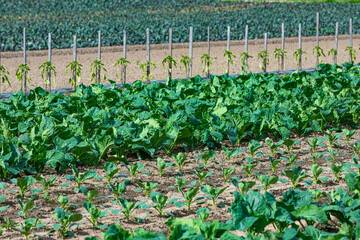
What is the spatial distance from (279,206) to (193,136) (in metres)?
2.64

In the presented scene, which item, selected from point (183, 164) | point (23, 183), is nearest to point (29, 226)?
point (23, 183)

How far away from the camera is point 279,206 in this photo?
3668mm

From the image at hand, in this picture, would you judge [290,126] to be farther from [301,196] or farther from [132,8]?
[132,8]

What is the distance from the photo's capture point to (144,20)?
2239 cm

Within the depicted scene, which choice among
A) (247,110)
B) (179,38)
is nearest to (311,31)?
(179,38)

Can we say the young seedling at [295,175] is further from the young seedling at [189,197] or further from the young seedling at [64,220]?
the young seedling at [64,220]

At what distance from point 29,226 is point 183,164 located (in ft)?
6.74

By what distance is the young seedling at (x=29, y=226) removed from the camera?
3.74 metres

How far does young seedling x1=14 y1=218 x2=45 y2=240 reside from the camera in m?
3.74

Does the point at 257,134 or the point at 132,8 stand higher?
the point at 132,8

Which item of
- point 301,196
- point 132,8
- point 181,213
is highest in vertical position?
point 132,8

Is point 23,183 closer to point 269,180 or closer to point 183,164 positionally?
point 183,164

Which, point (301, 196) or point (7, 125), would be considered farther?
point (7, 125)

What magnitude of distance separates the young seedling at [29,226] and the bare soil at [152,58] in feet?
23.9
